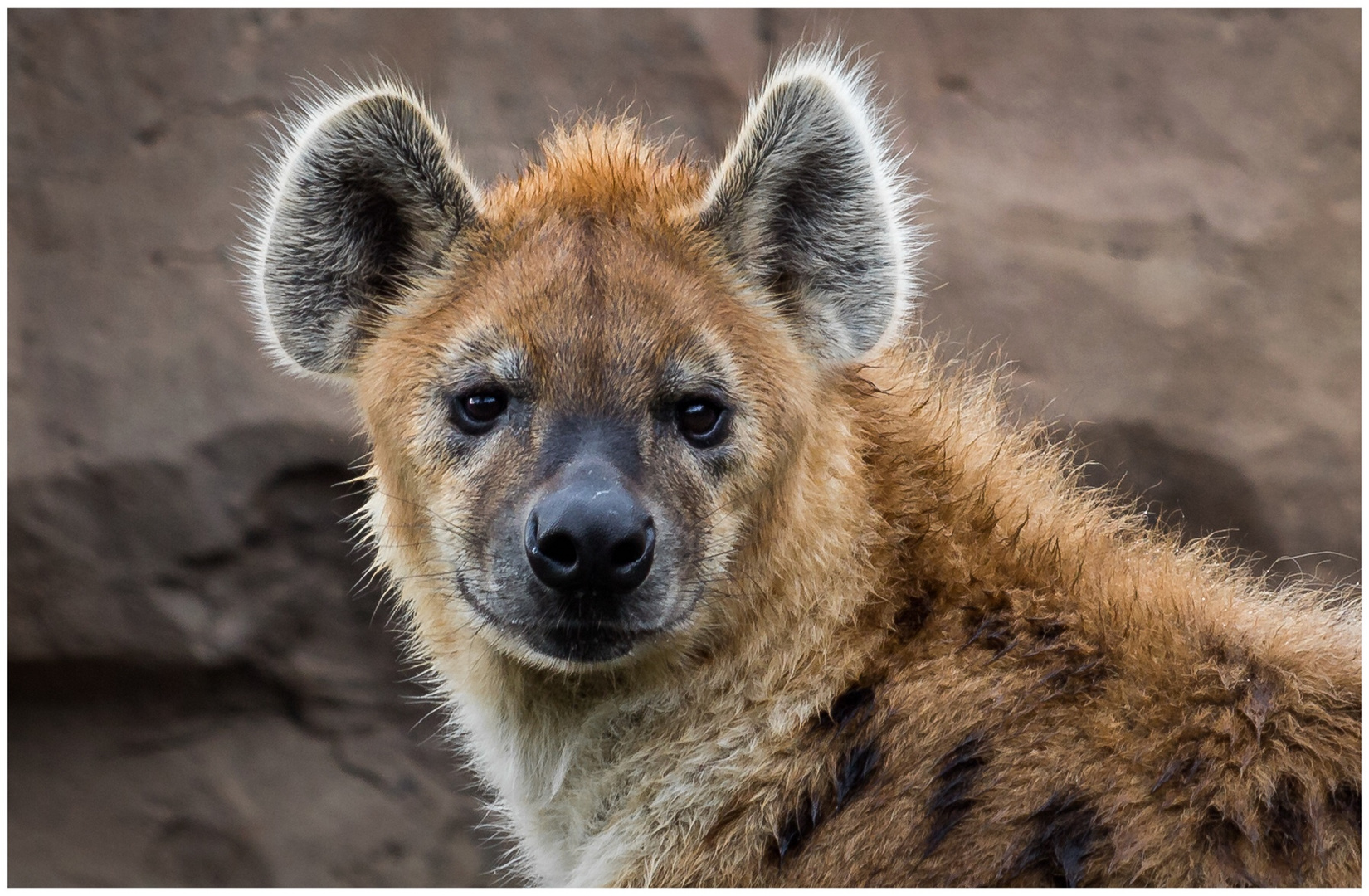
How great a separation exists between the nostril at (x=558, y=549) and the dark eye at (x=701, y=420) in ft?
1.06

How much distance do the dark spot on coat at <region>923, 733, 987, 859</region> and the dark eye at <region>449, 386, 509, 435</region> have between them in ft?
3.24

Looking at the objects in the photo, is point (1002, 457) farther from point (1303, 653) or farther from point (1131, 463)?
point (1131, 463)

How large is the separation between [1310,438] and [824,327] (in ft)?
10.1

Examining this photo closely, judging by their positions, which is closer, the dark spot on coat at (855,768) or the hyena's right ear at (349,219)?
the dark spot on coat at (855,768)

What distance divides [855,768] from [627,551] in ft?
1.78

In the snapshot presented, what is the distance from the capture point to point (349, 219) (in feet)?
8.28

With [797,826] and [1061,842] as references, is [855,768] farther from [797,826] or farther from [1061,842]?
[1061,842]

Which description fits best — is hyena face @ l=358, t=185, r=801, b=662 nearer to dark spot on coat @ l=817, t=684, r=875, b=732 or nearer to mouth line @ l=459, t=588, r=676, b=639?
mouth line @ l=459, t=588, r=676, b=639

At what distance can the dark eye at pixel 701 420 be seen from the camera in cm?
226

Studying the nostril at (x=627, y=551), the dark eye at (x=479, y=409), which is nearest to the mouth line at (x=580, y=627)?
the nostril at (x=627, y=551)

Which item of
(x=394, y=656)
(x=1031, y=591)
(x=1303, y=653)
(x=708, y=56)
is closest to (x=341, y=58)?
(x=708, y=56)

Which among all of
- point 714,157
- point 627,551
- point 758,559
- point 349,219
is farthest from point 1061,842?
point 714,157

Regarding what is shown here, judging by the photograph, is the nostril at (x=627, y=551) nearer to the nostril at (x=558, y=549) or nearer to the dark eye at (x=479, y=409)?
the nostril at (x=558, y=549)

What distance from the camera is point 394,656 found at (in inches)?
197
